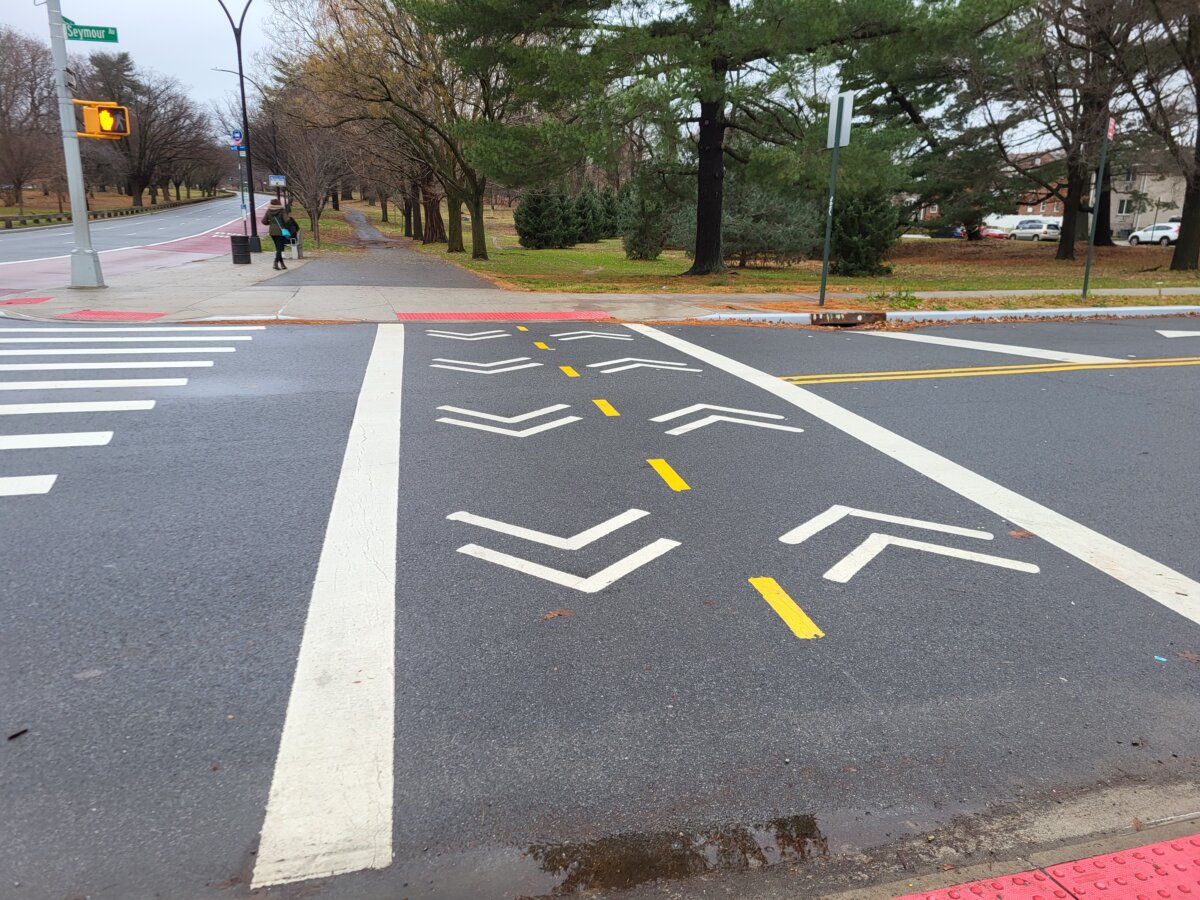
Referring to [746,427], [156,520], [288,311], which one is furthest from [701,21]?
[156,520]

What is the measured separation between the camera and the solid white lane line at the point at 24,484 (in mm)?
5282

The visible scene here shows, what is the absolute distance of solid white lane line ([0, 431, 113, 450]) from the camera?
622cm

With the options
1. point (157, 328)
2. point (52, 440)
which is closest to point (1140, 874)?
point (52, 440)

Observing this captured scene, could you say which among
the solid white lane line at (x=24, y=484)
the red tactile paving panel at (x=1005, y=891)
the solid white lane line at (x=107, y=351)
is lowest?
the red tactile paving panel at (x=1005, y=891)

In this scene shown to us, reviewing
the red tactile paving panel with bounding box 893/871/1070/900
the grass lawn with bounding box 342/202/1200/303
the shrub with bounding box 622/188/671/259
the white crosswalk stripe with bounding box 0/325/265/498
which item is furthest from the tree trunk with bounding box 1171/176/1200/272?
the red tactile paving panel with bounding box 893/871/1070/900

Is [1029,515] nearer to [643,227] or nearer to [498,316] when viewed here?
[498,316]

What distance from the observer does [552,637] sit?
11.9 feet

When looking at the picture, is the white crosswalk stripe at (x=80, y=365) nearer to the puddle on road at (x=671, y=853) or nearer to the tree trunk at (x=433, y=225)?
the puddle on road at (x=671, y=853)

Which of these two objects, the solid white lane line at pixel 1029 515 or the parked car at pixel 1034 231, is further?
the parked car at pixel 1034 231

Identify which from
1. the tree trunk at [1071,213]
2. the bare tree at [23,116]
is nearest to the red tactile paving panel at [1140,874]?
the tree trunk at [1071,213]

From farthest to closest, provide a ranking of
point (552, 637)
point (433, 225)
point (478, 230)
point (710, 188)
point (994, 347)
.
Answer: point (433, 225) → point (478, 230) → point (710, 188) → point (994, 347) → point (552, 637)

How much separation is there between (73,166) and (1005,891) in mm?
19422

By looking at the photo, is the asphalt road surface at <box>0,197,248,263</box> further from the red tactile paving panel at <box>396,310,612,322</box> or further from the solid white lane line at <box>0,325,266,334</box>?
the red tactile paving panel at <box>396,310,612,322</box>

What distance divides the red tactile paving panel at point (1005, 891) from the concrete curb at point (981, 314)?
40.8ft
